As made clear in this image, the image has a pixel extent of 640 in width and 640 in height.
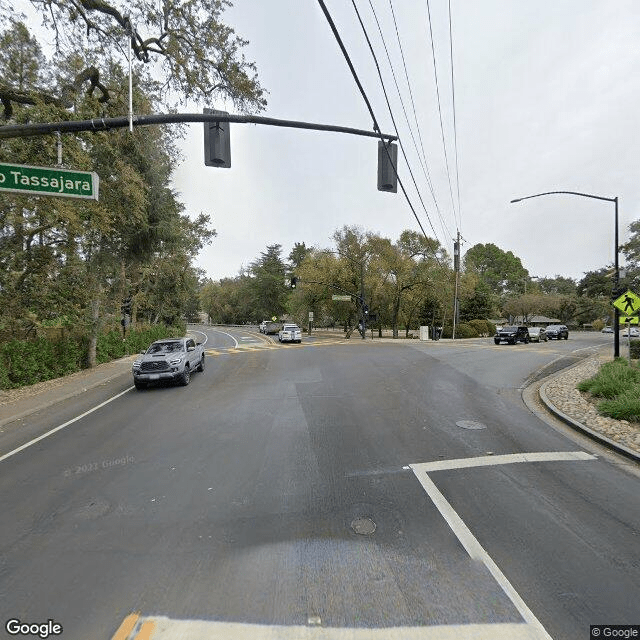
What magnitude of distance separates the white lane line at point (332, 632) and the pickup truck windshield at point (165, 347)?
36.9 ft

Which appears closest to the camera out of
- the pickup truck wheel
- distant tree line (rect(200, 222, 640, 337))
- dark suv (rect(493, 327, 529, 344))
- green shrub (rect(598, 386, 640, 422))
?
green shrub (rect(598, 386, 640, 422))

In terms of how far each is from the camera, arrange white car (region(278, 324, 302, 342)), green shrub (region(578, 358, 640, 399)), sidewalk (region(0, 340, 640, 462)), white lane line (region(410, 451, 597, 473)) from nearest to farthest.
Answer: white lane line (region(410, 451, 597, 473))
sidewalk (region(0, 340, 640, 462))
green shrub (region(578, 358, 640, 399))
white car (region(278, 324, 302, 342))

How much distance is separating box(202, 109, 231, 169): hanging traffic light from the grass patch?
9748mm

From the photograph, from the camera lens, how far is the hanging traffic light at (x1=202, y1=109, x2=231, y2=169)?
634 cm

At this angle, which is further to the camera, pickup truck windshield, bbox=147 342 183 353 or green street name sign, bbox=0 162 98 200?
pickup truck windshield, bbox=147 342 183 353

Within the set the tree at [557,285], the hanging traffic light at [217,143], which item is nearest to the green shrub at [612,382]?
the hanging traffic light at [217,143]

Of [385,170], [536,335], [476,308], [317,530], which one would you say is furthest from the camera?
[476,308]

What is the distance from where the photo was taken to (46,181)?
6.31 metres

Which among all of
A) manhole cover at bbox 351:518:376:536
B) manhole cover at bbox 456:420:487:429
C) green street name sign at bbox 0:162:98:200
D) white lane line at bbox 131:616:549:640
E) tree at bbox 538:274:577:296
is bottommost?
manhole cover at bbox 456:420:487:429

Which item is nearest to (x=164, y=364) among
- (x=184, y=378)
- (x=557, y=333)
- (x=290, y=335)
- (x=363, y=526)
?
(x=184, y=378)

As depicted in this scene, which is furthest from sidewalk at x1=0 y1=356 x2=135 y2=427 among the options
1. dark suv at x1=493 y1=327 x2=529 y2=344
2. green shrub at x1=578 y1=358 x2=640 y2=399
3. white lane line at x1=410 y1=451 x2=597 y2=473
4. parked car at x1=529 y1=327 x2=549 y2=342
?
parked car at x1=529 y1=327 x2=549 y2=342

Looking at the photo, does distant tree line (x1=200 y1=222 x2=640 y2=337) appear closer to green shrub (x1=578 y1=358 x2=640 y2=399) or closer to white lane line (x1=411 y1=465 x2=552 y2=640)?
green shrub (x1=578 y1=358 x2=640 y2=399)

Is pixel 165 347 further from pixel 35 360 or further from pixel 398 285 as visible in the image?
pixel 398 285

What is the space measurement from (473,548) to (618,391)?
8.36m
